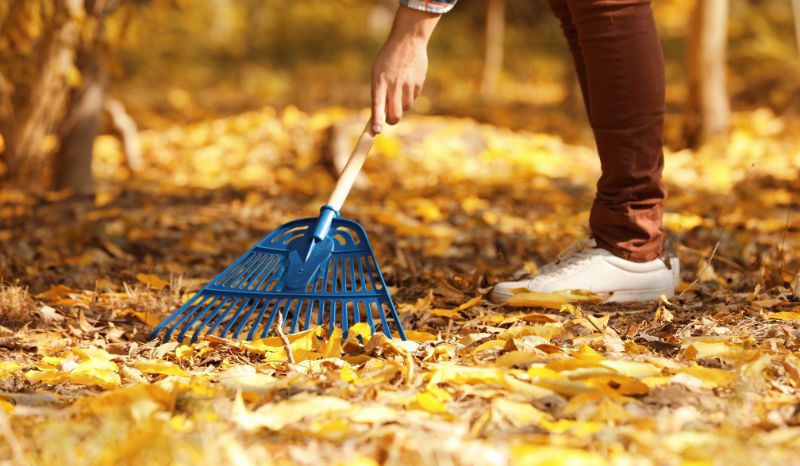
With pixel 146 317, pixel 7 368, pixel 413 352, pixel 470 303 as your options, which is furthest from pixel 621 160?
pixel 7 368

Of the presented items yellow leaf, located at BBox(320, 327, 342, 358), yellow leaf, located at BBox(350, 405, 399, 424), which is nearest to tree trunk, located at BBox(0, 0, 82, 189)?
yellow leaf, located at BBox(320, 327, 342, 358)

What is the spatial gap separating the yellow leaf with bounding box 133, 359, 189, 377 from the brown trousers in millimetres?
1199

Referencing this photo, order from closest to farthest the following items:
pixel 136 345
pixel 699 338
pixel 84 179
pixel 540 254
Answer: pixel 699 338
pixel 136 345
pixel 540 254
pixel 84 179

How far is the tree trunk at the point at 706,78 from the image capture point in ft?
19.9

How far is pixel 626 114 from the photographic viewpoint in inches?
93.3

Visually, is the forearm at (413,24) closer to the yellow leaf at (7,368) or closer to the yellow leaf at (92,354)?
the yellow leaf at (92,354)

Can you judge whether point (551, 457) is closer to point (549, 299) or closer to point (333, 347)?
point (333, 347)

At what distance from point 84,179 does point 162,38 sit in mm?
9739

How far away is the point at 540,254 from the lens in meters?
3.34

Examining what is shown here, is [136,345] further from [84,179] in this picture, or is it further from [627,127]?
[84,179]

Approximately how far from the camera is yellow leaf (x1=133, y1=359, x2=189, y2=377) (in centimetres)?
191

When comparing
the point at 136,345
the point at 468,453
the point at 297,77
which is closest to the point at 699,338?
the point at 468,453

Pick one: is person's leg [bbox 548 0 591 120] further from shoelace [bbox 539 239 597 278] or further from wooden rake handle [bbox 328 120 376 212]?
wooden rake handle [bbox 328 120 376 212]

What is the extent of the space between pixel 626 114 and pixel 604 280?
44 centimetres
